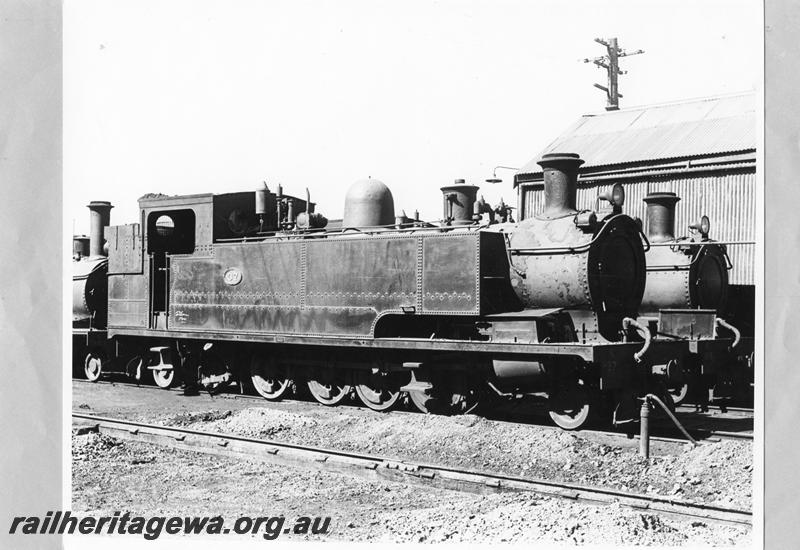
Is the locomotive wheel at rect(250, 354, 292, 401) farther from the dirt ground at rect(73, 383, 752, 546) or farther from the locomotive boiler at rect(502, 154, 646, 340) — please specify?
the locomotive boiler at rect(502, 154, 646, 340)

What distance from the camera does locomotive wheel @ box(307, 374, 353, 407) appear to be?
436 inches

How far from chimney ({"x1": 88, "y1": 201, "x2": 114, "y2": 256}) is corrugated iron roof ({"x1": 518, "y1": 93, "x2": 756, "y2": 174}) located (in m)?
10.4

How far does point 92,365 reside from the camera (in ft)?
49.5

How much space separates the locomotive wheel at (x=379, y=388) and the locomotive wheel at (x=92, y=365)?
6.40m

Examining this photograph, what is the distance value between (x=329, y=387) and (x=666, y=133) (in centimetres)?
1184

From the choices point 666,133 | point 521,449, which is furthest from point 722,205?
point 521,449

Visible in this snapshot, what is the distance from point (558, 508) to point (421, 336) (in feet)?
14.5

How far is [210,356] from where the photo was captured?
12.8 m

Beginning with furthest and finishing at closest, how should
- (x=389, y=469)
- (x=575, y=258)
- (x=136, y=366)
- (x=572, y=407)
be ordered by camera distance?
(x=136, y=366), (x=575, y=258), (x=572, y=407), (x=389, y=469)

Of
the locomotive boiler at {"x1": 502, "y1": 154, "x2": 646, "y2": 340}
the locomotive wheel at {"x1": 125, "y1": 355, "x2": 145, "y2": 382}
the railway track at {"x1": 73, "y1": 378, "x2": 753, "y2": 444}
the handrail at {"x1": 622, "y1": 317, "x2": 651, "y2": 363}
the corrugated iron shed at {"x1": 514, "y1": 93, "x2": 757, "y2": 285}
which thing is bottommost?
the railway track at {"x1": 73, "y1": 378, "x2": 753, "y2": 444}

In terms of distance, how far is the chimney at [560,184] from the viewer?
9742 mm

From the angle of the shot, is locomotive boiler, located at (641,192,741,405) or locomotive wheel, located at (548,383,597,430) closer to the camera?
locomotive wheel, located at (548,383,597,430)

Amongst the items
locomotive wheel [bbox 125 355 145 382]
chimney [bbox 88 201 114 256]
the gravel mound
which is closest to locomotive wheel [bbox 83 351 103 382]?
locomotive wheel [bbox 125 355 145 382]

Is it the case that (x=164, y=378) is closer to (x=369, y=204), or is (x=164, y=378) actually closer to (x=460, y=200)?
(x=369, y=204)
